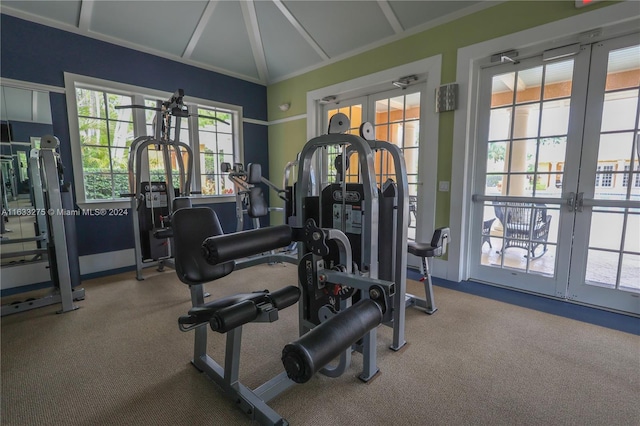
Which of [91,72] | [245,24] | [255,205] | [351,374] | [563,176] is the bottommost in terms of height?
[351,374]

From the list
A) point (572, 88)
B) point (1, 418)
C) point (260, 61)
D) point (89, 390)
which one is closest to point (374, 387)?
point (89, 390)

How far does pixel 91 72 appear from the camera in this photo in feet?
11.6

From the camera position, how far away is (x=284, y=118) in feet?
16.5

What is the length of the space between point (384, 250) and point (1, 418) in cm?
224

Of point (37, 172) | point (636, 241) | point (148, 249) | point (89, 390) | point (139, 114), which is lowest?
A: point (89, 390)

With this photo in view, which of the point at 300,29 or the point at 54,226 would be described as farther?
the point at 300,29

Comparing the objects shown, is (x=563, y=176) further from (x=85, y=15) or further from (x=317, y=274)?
(x=85, y=15)

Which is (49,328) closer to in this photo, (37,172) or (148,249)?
(148,249)

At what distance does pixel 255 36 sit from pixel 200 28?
28.8 inches

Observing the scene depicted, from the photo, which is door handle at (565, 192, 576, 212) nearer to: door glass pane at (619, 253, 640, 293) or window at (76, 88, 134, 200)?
door glass pane at (619, 253, 640, 293)

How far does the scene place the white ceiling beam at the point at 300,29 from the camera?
3561mm

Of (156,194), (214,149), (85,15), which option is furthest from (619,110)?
(85,15)

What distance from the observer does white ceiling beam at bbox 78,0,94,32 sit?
313 centimetres

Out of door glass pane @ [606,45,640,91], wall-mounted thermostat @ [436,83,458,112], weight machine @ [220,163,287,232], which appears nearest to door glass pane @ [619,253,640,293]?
door glass pane @ [606,45,640,91]
